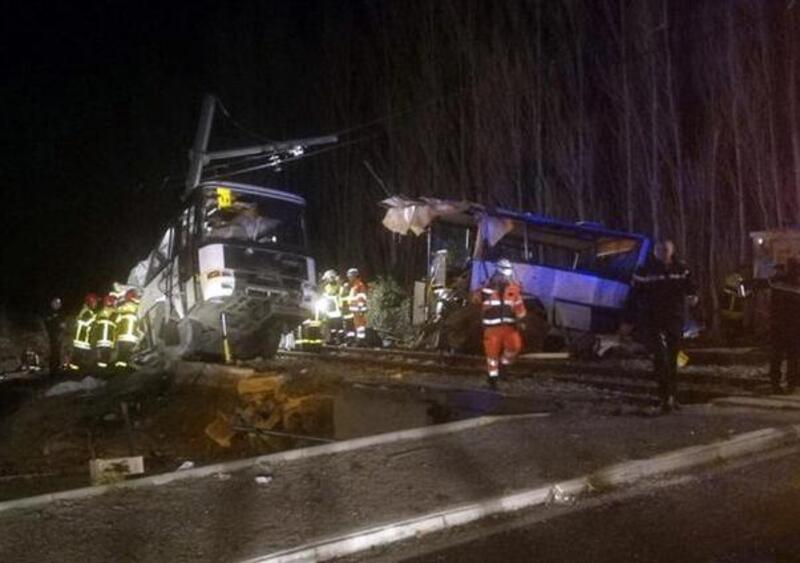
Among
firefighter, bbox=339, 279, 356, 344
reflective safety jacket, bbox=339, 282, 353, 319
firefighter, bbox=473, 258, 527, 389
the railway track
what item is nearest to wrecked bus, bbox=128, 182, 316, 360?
the railway track

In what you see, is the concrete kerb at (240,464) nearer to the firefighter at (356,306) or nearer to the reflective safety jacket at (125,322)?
the reflective safety jacket at (125,322)

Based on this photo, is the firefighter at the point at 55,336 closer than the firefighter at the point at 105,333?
No

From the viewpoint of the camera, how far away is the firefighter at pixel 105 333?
19562 mm

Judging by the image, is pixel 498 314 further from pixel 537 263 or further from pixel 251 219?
pixel 251 219

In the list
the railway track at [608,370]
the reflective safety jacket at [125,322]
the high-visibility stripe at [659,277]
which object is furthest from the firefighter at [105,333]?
the high-visibility stripe at [659,277]

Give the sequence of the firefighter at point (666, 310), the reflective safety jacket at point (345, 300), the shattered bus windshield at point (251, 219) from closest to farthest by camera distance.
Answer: the firefighter at point (666, 310)
the shattered bus windshield at point (251, 219)
the reflective safety jacket at point (345, 300)

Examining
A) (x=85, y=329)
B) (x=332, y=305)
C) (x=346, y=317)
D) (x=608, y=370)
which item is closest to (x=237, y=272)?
(x=85, y=329)

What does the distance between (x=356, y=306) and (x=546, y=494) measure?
618 inches

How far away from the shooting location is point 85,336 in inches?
802

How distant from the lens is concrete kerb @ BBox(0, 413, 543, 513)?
6.64 meters

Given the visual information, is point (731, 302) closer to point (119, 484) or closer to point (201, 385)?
point (201, 385)

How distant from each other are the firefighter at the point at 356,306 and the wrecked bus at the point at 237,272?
10.0 ft

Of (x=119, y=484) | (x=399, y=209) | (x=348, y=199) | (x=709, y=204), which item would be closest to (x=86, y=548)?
(x=119, y=484)

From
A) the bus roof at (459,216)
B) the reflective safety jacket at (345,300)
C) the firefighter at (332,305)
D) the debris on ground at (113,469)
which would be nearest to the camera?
the debris on ground at (113,469)
